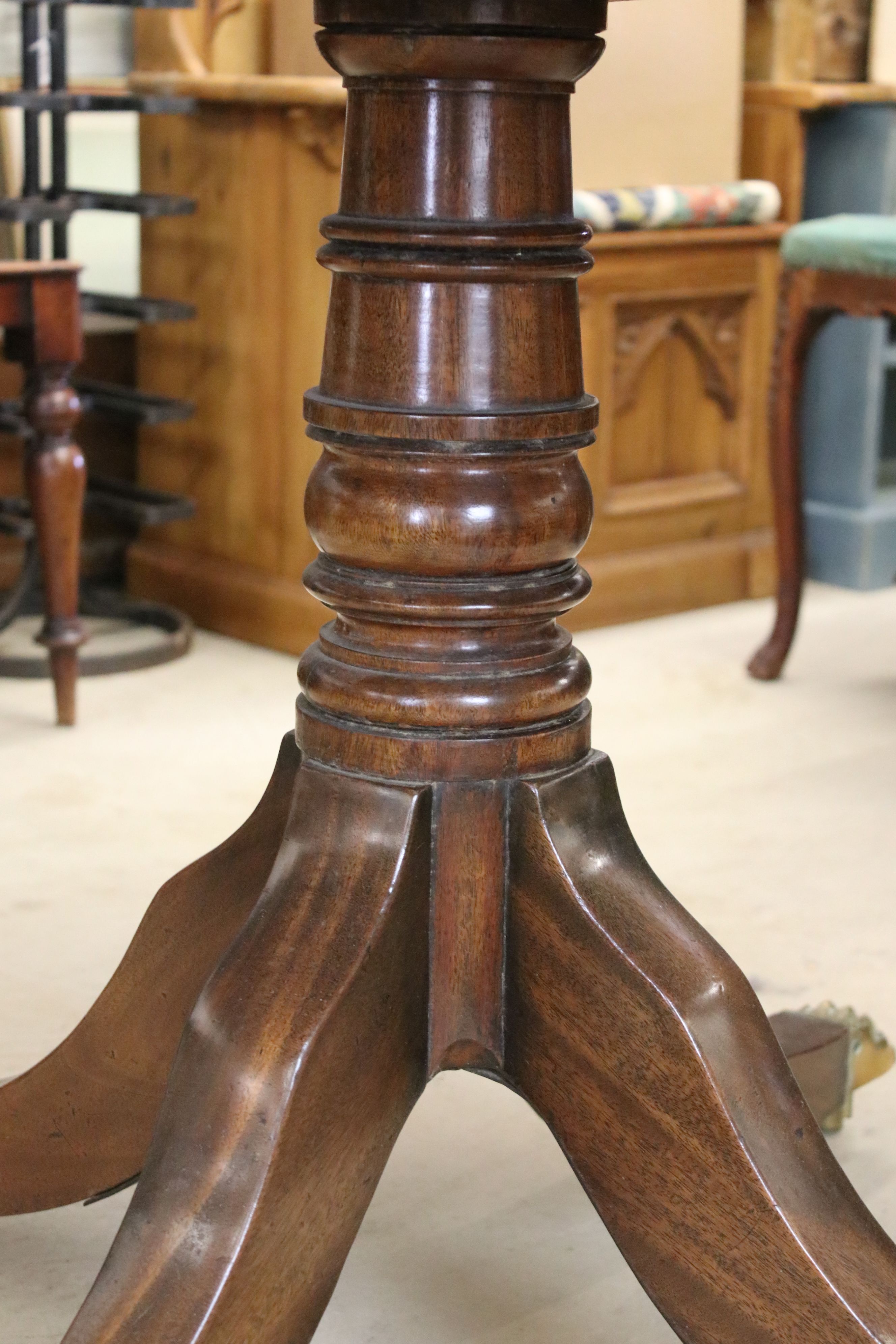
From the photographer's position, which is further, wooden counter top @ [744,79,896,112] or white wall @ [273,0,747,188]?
wooden counter top @ [744,79,896,112]

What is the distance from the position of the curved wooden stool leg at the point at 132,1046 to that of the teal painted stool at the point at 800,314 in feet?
5.00

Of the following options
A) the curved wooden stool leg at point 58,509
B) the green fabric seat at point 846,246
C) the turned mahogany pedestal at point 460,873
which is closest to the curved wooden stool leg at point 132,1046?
the turned mahogany pedestal at point 460,873

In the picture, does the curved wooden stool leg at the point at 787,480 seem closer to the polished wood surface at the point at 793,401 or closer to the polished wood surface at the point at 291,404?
the polished wood surface at the point at 793,401

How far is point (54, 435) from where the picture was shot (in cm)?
211

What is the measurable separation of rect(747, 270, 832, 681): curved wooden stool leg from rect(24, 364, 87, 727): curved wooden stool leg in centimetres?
88

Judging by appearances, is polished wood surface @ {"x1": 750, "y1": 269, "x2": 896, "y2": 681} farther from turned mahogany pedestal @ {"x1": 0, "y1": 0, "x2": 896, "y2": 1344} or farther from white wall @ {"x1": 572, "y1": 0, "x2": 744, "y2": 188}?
turned mahogany pedestal @ {"x1": 0, "y1": 0, "x2": 896, "y2": 1344}

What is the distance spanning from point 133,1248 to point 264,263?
1.98 metres

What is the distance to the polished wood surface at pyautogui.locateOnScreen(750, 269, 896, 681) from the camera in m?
2.21

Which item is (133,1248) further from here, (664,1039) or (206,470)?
(206,470)

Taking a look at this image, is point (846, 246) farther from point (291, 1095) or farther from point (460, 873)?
point (291, 1095)

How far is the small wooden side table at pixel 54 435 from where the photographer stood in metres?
2.03

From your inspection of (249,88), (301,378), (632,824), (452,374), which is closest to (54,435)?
(301,378)

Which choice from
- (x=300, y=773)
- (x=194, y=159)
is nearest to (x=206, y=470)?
(x=194, y=159)

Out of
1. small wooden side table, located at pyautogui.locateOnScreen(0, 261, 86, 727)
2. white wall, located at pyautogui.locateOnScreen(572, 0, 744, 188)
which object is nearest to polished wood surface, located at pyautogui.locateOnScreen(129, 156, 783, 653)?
white wall, located at pyautogui.locateOnScreen(572, 0, 744, 188)
